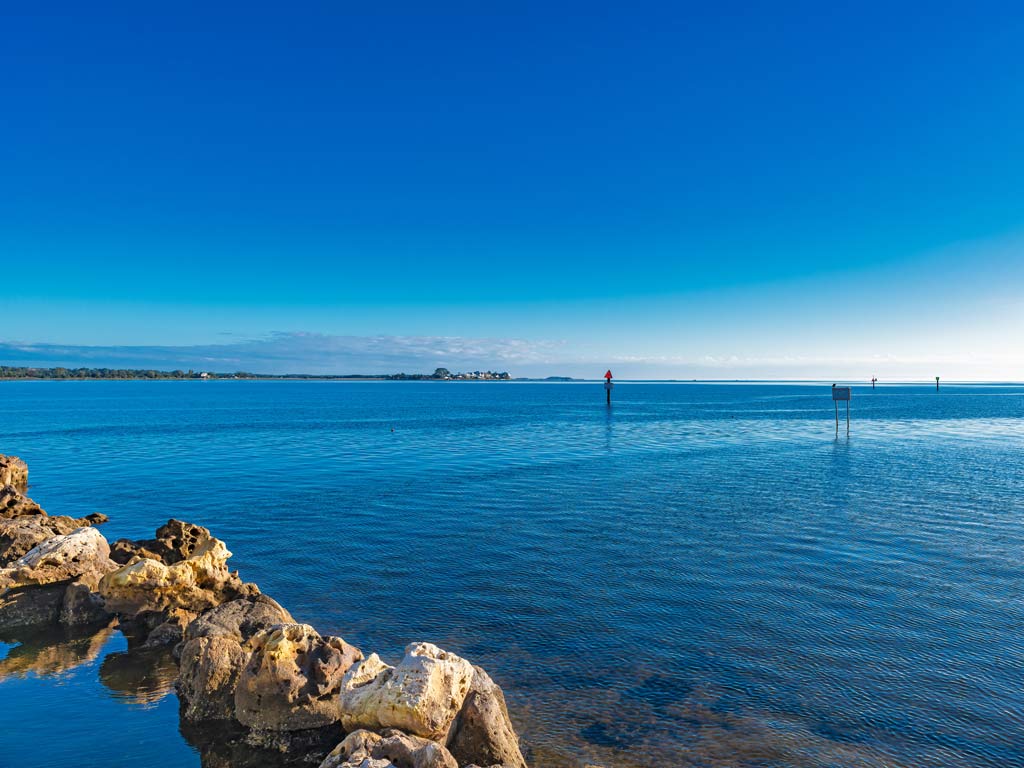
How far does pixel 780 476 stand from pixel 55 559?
36948mm

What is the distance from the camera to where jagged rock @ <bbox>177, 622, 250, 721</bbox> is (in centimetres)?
1108

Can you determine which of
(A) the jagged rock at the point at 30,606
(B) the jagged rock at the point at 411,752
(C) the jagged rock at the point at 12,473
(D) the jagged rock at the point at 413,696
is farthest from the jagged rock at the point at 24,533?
(B) the jagged rock at the point at 411,752

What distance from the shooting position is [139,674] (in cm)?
1270

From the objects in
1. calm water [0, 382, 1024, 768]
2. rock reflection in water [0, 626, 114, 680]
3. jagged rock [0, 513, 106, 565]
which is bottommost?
rock reflection in water [0, 626, 114, 680]

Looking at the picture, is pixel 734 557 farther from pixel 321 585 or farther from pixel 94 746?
pixel 94 746

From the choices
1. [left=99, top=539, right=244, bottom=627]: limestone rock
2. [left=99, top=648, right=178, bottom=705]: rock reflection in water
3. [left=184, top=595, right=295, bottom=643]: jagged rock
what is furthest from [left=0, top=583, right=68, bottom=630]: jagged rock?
[left=184, top=595, right=295, bottom=643]: jagged rock

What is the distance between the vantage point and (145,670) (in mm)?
12883

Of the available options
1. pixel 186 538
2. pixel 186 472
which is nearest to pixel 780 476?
pixel 186 538

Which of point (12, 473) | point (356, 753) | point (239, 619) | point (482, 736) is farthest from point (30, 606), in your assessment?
point (12, 473)

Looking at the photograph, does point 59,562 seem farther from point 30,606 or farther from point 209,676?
point 209,676

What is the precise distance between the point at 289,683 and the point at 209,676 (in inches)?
68.3

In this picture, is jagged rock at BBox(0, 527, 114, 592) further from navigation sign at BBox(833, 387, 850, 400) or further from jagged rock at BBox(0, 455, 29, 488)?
navigation sign at BBox(833, 387, 850, 400)

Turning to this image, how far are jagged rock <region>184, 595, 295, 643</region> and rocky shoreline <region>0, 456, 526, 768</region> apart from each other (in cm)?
3

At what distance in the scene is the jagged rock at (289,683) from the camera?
10.6m
